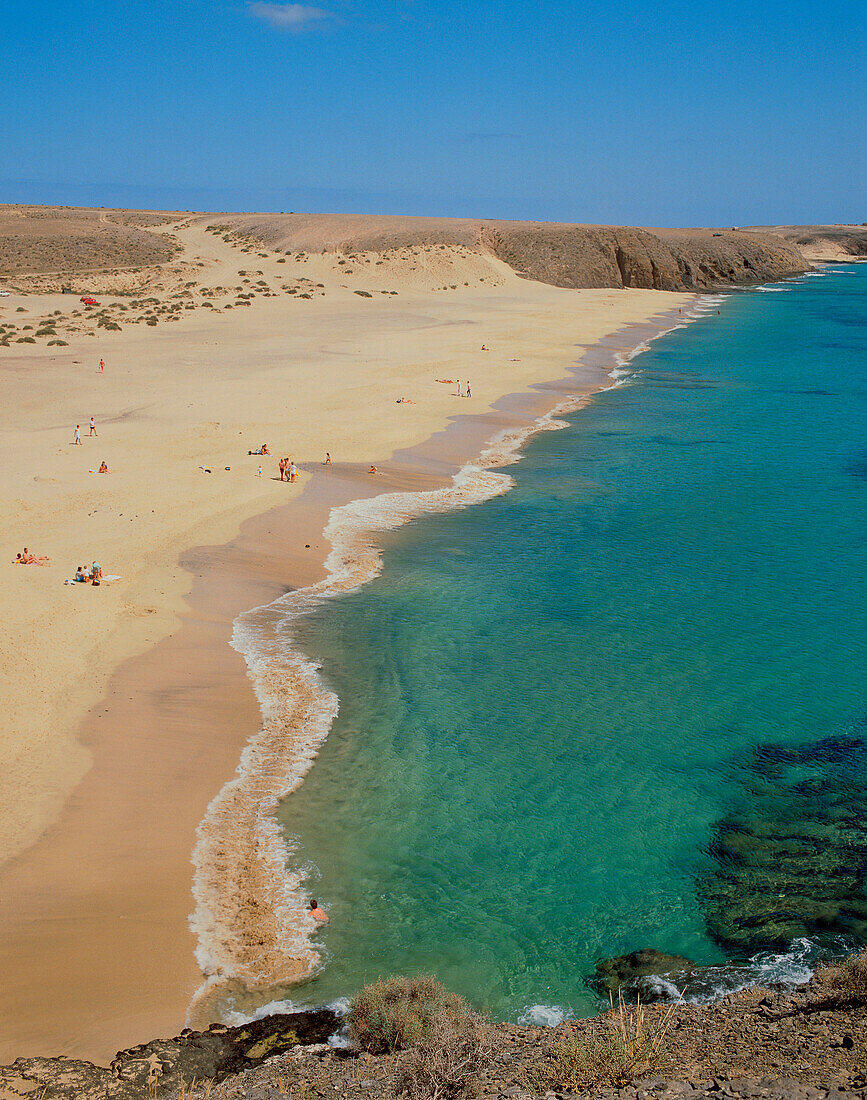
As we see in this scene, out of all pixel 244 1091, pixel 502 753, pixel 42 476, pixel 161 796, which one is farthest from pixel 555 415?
pixel 244 1091

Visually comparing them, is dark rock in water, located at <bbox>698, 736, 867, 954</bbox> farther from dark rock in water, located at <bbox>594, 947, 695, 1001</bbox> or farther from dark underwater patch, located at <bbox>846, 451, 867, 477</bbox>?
dark underwater patch, located at <bbox>846, 451, 867, 477</bbox>

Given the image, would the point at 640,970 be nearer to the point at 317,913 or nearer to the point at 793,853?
the point at 793,853

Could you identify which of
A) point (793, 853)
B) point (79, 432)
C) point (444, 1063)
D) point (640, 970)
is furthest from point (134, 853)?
point (79, 432)

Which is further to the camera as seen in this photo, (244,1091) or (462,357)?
(462,357)

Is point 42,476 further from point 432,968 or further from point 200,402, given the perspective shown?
point 432,968

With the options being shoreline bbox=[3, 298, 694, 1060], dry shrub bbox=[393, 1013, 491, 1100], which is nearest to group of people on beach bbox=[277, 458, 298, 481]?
shoreline bbox=[3, 298, 694, 1060]

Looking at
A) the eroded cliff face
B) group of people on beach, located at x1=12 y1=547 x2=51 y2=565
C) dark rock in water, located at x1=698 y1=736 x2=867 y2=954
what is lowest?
dark rock in water, located at x1=698 y1=736 x2=867 y2=954
